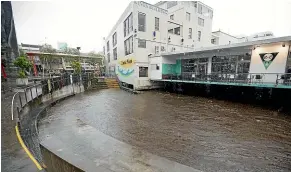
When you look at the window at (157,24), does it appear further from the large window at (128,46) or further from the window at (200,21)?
the window at (200,21)

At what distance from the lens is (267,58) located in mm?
9383

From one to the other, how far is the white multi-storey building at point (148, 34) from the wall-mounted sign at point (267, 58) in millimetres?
5797

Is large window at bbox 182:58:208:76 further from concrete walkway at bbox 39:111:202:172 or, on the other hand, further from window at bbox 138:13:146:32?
concrete walkway at bbox 39:111:202:172

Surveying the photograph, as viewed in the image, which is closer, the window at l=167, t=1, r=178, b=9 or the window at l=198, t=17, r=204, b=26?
the window at l=167, t=1, r=178, b=9

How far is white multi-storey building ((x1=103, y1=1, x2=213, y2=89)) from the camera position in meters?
15.6

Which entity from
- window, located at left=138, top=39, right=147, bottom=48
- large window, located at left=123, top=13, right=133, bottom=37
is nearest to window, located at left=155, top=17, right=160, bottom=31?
window, located at left=138, top=39, right=147, bottom=48

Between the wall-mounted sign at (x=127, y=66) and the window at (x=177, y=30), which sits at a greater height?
the window at (x=177, y=30)

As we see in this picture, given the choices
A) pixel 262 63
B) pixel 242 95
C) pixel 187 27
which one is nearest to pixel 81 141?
pixel 262 63

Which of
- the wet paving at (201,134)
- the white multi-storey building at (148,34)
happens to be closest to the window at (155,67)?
the white multi-storey building at (148,34)

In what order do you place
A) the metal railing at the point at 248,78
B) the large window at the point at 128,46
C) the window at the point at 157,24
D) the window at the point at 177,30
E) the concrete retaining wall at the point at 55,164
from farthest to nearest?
the window at the point at 177,30 → the window at the point at 157,24 → the large window at the point at 128,46 → the metal railing at the point at 248,78 → the concrete retaining wall at the point at 55,164

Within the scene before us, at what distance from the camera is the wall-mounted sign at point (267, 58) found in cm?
913

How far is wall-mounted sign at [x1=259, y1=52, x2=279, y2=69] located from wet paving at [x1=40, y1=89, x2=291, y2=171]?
3500 mm

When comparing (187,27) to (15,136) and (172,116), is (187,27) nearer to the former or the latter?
(172,116)

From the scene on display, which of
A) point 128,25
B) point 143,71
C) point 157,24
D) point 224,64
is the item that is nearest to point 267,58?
point 224,64
